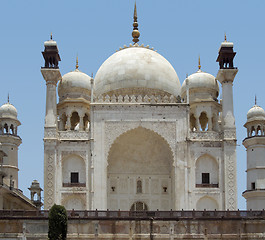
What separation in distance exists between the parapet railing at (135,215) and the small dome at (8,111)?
36.7 feet

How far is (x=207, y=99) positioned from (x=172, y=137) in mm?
3259

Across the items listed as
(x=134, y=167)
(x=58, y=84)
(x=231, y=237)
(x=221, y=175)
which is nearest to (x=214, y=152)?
(x=221, y=175)

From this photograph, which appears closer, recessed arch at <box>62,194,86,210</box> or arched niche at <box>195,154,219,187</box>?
recessed arch at <box>62,194,86,210</box>

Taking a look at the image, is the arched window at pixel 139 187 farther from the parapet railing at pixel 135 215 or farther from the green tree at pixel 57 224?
the green tree at pixel 57 224

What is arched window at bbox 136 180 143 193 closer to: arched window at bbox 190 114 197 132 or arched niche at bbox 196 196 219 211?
arched niche at bbox 196 196 219 211

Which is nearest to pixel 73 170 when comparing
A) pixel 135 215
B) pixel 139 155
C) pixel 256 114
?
pixel 139 155

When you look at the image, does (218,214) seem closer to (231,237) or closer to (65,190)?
(231,237)

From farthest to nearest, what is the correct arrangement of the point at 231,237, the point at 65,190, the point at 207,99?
the point at 207,99
the point at 65,190
the point at 231,237

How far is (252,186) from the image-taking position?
38500mm

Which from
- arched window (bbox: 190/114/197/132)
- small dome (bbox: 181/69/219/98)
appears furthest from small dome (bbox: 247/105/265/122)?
arched window (bbox: 190/114/197/132)

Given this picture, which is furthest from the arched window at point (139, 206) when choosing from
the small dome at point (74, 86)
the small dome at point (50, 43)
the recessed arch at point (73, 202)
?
the small dome at point (50, 43)

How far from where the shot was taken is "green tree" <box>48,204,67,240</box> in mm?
28328

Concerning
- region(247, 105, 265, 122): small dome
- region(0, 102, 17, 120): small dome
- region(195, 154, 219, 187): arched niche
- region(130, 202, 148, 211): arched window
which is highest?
region(0, 102, 17, 120): small dome

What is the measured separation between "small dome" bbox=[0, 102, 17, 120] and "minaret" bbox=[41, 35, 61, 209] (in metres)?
4.85
